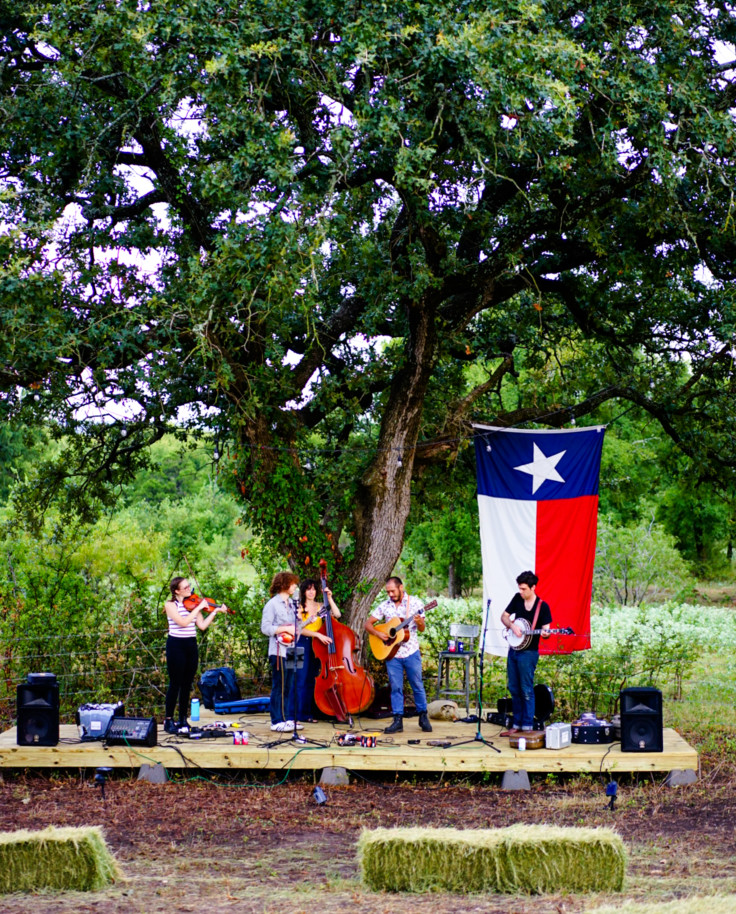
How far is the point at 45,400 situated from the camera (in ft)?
34.1

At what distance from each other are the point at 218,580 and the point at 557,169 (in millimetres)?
6767

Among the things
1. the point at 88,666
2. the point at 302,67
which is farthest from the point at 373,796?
the point at 302,67

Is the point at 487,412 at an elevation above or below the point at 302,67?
below

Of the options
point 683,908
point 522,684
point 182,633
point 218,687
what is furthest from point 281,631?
point 683,908

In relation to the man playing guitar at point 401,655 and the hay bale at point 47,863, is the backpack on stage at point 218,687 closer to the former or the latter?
the man playing guitar at point 401,655

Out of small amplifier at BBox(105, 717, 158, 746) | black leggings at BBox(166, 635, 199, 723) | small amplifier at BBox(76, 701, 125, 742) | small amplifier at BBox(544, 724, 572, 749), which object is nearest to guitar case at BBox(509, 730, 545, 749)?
small amplifier at BBox(544, 724, 572, 749)

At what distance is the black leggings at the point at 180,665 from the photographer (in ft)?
31.2

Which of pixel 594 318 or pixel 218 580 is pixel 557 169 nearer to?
pixel 594 318

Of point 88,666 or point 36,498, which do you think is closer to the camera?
point 88,666

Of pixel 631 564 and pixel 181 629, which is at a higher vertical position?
pixel 631 564

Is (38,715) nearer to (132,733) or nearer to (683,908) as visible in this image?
(132,733)

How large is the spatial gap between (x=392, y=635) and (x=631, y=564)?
14861 mm

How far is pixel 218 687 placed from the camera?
11.2 meters

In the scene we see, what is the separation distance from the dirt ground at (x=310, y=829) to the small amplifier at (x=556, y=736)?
1.00 feet
